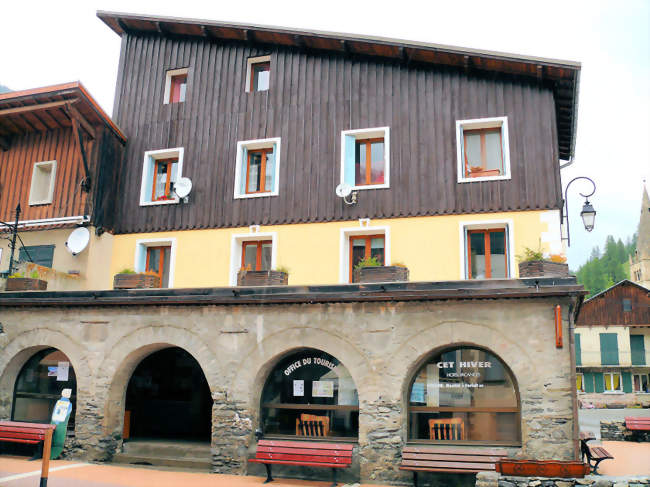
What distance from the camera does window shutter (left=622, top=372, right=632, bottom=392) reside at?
46.9 metres

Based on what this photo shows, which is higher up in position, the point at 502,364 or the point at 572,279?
the point at 572,279

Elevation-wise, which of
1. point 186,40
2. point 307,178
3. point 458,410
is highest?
→ point 186,40

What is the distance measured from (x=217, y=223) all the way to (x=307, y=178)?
2777mm

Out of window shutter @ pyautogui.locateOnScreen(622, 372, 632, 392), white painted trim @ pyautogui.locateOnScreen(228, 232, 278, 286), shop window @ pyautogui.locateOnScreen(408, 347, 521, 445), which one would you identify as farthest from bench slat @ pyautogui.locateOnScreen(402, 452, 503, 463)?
window shutter @ pyautogui.locateOnScreen(622, 372, 632, 392)

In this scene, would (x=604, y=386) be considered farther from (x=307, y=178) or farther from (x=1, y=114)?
(x=1, y=114)

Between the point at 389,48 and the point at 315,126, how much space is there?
9.21ft

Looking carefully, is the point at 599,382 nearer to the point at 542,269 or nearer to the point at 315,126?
the point at 315,126

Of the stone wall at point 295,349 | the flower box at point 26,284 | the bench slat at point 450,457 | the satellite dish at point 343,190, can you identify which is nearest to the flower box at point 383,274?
the stone wall at point 295,349

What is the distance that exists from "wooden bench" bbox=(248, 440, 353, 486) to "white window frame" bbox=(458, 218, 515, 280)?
507 centimetres

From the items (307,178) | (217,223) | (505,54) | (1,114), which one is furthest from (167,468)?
(505,54)

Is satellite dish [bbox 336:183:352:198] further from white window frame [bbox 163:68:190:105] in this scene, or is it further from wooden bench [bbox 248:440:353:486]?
white window frame [bbox 163:68:190:105]

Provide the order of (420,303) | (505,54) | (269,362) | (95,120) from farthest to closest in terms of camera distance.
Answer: (95,120) → (505,54) → (269,362) → (420,303)

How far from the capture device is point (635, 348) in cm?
4797

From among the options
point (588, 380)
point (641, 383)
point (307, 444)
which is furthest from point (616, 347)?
point (307, 444)
